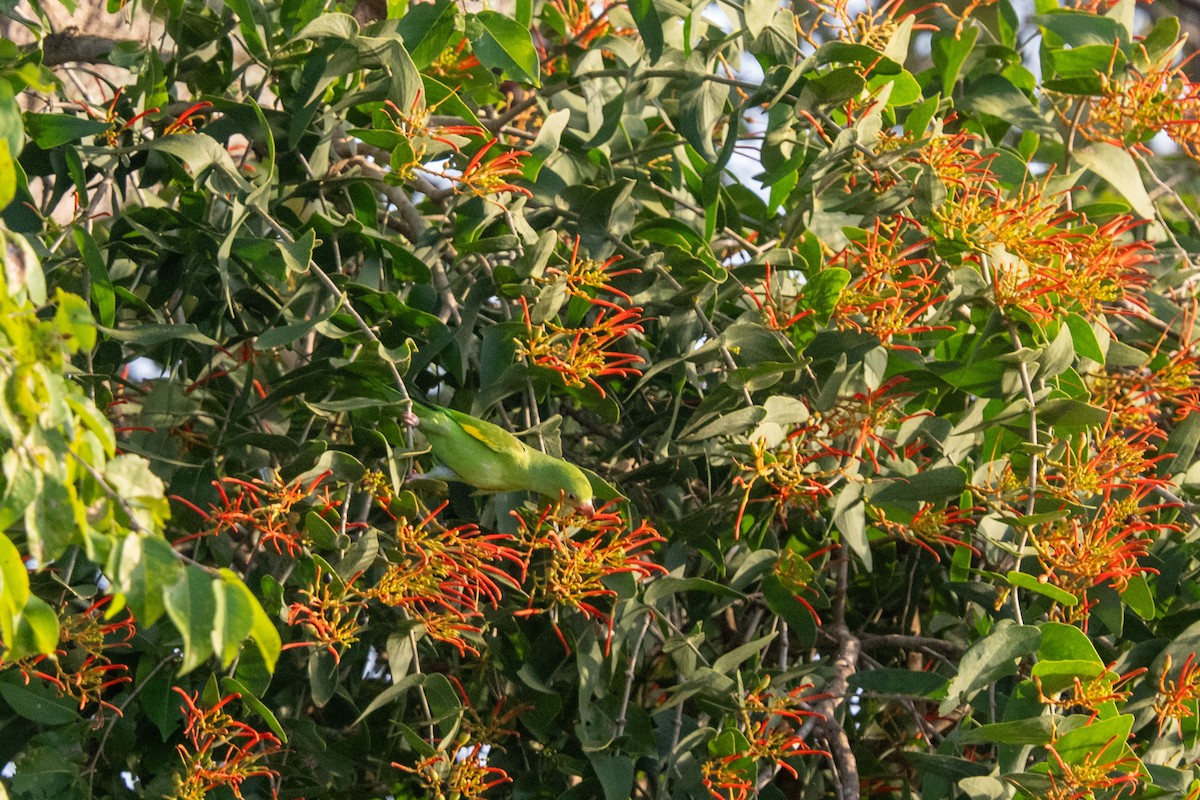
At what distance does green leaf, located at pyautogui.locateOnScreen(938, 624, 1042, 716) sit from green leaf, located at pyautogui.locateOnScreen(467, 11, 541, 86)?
2.43ft

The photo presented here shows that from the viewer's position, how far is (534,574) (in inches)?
48.6

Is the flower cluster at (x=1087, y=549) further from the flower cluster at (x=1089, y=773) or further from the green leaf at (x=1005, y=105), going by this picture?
the green leaf at (x=1005, y=105)

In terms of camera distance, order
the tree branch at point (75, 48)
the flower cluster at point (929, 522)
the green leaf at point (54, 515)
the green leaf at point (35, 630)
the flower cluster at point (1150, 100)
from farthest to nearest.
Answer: the tree branch at point (75, 48) < the flower cluster at point (1150, 100) < the flower cluster at point (929, 522) < the green leaf at point (35, 630) < the green leaf at point (54, 515)

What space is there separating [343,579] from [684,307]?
1.58 ft

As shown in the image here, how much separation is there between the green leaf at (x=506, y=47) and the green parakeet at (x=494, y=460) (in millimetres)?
392

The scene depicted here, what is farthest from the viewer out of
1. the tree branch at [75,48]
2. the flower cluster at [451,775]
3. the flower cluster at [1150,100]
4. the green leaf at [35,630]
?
the tree branch at [75,48]

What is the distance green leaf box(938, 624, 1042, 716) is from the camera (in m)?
1.14

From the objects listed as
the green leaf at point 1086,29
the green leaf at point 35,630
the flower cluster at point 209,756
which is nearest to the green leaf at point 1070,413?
the green leaf at point 1086,29

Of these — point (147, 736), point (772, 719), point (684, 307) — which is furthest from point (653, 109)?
point (147, 736)

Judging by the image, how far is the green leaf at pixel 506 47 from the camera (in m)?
1.37

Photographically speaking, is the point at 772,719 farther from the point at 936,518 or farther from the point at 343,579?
the point at 343,579

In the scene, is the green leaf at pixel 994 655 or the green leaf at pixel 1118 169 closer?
the green leaf at pixel 994 655

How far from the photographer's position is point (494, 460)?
125cm

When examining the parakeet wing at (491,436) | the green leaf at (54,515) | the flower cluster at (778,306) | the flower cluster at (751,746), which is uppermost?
the green leaf at (54,515)
